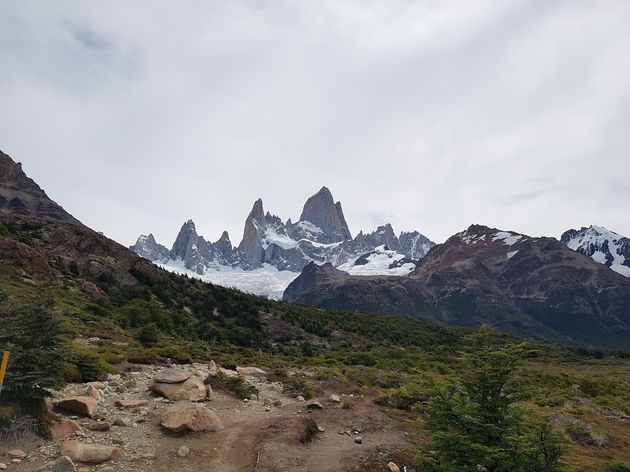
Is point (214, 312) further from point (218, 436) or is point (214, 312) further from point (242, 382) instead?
point (218, 436)

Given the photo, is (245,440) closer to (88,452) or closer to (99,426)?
(99,426)

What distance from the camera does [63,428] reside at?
1177 cm

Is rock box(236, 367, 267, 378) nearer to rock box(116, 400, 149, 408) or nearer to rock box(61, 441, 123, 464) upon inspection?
rock box(116, 400, 149, 408)

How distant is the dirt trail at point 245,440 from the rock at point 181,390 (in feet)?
1.49

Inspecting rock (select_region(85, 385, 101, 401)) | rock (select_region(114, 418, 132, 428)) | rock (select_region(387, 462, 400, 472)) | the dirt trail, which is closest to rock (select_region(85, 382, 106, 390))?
the dirt trail

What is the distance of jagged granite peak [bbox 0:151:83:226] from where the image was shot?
5738 inches

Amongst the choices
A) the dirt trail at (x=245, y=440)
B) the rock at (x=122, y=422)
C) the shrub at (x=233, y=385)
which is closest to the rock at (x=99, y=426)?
the dirt trail at (x=245, y=440)

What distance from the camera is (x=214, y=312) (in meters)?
66.4

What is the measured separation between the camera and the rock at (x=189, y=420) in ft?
43.9

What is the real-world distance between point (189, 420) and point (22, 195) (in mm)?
180709

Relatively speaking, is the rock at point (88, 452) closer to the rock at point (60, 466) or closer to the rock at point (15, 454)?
the rock at point (60, 466)

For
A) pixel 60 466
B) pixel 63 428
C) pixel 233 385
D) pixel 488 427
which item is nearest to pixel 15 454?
pixel 60 466

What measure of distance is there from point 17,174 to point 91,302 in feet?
519

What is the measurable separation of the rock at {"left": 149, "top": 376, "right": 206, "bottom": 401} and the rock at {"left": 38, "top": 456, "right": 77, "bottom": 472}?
717 cm
